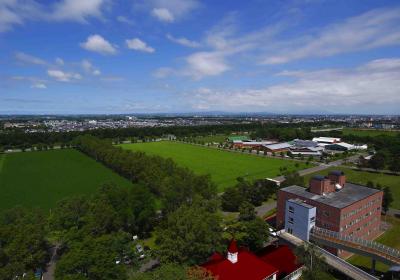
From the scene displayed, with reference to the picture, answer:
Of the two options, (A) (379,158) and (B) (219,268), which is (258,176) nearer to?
(A) (379,158)

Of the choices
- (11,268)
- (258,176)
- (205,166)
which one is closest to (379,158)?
(258,176)

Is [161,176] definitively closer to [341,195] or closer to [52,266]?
[52,266]

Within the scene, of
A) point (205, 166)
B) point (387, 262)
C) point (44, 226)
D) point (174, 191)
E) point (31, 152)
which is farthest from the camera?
point (31, 152)

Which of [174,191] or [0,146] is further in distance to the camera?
[0,146]

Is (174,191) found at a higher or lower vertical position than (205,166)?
higher

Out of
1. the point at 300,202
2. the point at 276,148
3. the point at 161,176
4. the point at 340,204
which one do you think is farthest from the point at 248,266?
the point at 276,148

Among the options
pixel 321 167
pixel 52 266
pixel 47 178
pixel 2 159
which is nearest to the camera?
pixel 52 266

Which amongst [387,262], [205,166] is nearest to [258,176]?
[205,166]

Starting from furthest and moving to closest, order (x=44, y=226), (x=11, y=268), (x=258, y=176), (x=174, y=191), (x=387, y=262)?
(x=258, y=176) < (x=174, y=191) < (x=44, y=226) < (x=387, y=262) < (x=11, y=268)
